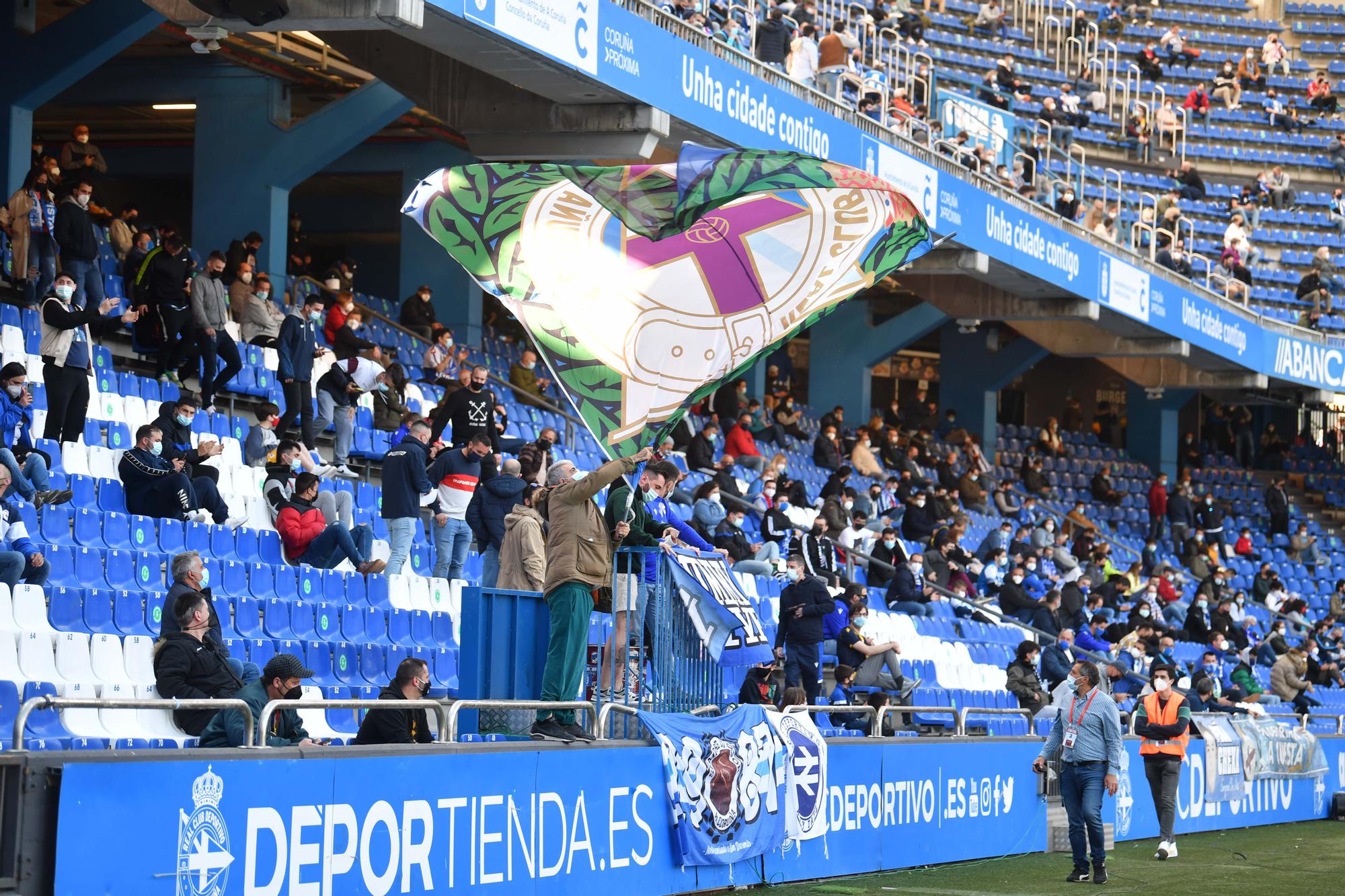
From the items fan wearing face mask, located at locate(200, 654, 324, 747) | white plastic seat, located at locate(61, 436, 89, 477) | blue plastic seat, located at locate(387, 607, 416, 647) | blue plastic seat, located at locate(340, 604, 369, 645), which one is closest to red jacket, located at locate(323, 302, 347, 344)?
white plastic seat, located at locate(61, 436, 89, 477)

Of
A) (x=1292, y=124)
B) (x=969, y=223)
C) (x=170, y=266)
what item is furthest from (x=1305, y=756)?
(x=1292, y=124)

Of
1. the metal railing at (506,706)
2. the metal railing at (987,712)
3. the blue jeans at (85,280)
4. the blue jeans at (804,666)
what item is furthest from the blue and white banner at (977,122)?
the metal railing at (506,706)

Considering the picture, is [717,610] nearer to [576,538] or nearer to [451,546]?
[576,538]

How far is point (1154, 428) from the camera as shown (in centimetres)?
3519

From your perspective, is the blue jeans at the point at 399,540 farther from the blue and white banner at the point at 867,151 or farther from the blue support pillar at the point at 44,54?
the blue support pillar at the point at 44,54

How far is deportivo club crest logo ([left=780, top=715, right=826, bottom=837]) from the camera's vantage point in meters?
10.8

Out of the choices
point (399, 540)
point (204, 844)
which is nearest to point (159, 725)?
point (204, 844)

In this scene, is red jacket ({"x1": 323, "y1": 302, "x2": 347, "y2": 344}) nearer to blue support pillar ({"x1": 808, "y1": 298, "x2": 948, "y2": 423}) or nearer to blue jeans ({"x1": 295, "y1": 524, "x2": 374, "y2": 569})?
blue jeans ({"x1": 295, "y1": 524, "x2": 374, "y2": 569})

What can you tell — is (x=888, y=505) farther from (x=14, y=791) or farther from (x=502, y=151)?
(x=14, y=791)

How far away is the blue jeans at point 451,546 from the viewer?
14172mm

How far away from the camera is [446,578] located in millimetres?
14125

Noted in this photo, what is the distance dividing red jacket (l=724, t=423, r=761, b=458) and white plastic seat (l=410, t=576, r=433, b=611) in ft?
30.0

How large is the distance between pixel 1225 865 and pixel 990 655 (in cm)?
724

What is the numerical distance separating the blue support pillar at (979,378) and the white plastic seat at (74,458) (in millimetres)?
21497
